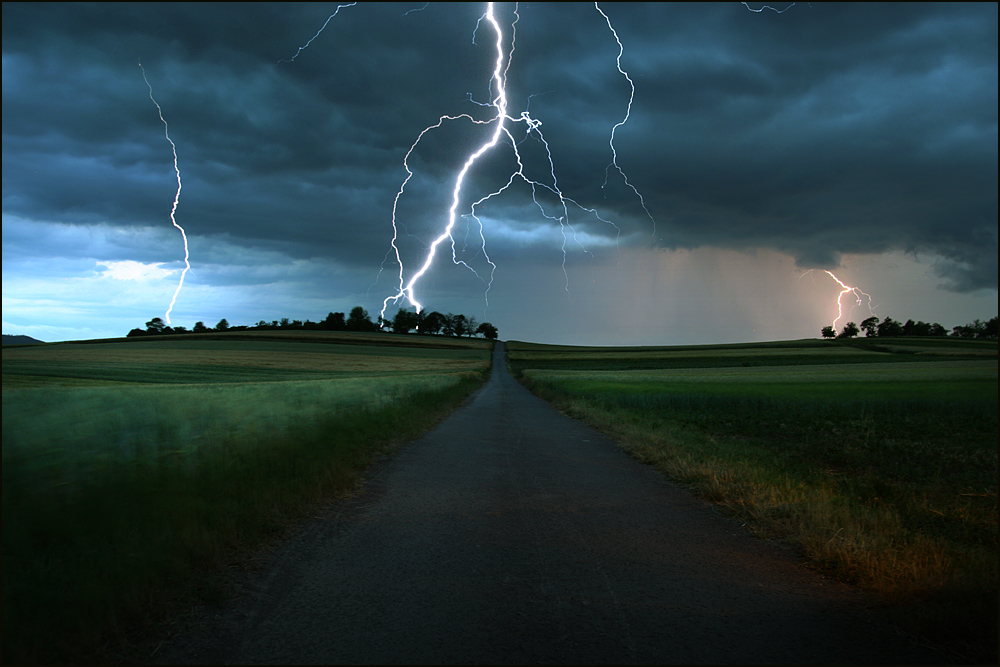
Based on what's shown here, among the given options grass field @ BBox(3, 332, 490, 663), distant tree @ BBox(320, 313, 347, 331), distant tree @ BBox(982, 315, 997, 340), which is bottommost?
grass field @ BBox(3, 332, 490, 663)

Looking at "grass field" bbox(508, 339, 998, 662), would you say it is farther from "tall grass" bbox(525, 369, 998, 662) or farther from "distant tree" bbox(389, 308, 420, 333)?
"distant tree" bbox(389, 308, 420, 333)

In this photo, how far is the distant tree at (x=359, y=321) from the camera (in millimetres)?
149750

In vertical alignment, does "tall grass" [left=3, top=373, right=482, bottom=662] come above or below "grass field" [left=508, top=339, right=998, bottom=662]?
above

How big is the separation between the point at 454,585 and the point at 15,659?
269cm

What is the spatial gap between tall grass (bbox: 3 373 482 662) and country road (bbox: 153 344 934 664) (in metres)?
0.54

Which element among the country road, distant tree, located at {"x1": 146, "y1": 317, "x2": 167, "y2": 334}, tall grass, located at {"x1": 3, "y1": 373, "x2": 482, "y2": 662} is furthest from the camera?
distant tree, located at {"x1": 146, "y1": 317, "x2": 167, "y2": 334}

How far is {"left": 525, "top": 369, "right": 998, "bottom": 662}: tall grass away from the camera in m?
4.03

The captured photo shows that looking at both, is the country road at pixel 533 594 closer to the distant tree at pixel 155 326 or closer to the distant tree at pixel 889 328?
the distant tree at pixel 155 326

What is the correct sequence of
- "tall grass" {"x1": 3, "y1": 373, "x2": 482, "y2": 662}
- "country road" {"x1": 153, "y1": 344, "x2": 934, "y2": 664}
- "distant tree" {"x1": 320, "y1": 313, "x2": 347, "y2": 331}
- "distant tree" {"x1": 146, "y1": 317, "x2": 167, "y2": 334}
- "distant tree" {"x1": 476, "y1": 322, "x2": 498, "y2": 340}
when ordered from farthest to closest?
"distant tree" {"x1": 476, "y1": 322, "x2": 498, "y2": 340}
"distant tree" {"x1": 320, "y1": 313, "x2": 347, "y2": 331}
"distant tree" {"x1": 146, "y1": 317, "x2": 167, "y2": 334}
"tall grass" {"x1": 3, "y1": 373, "x2": 482, "y2": 662}
"country road" {"x1": 153, "y1": 344, "x2": 934, "y2": 664}

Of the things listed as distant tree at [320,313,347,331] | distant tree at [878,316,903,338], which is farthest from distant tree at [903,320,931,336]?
distant tree at [320,313,347,331]

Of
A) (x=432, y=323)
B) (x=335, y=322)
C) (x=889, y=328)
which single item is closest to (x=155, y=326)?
(x=335, y=322)

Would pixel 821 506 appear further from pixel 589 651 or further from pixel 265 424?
pixel 265 424

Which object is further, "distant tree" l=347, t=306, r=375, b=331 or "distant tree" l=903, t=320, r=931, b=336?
"distant tree" l=347, t=306, r=375, b=331

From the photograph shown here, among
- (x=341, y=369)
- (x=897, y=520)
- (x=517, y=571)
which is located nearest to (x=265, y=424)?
(x=517, y=571)
